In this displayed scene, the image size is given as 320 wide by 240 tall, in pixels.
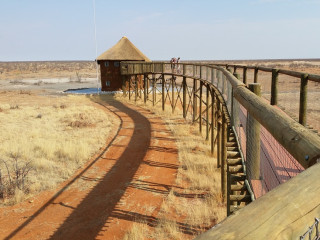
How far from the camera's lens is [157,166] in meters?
12.7

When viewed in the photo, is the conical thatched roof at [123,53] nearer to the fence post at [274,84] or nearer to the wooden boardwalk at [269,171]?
the fence post at [274,84]

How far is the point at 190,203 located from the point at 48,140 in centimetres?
948

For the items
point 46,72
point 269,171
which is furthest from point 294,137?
point 46,72

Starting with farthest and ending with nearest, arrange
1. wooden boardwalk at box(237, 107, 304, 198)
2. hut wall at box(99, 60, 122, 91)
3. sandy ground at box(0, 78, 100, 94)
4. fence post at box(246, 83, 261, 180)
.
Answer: sandy ground at box(0, 78, 100, 94) < hut wall at box(99, 60, 122, 91) < fence post at box(246, 83, 261, 180) < wooden boardwalk at box(237, 107, 304, 198)

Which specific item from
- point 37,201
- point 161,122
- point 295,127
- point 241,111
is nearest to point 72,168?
point 37,201

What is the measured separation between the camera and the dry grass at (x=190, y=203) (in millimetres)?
7672

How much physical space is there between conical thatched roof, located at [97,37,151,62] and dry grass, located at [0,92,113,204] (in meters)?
10.9

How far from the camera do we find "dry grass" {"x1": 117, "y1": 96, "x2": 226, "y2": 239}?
767cm

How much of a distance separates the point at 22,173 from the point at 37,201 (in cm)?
165

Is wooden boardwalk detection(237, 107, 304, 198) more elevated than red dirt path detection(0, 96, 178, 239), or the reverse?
wooden boardwalk detection(237, 107, 304, 198)

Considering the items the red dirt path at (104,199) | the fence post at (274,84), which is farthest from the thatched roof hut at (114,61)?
the fence post at (274,84)

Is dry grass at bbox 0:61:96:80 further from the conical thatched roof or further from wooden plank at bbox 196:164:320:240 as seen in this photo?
wooden plank at bbox 196:164:320:240

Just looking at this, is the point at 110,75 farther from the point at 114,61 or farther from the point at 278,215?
the point at 278,215

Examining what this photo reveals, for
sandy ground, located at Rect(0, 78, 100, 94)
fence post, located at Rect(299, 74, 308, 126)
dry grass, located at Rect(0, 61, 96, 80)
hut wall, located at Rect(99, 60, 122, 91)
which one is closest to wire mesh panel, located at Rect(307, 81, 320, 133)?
fence post, located at Rect(299, 74, 308, 126)
